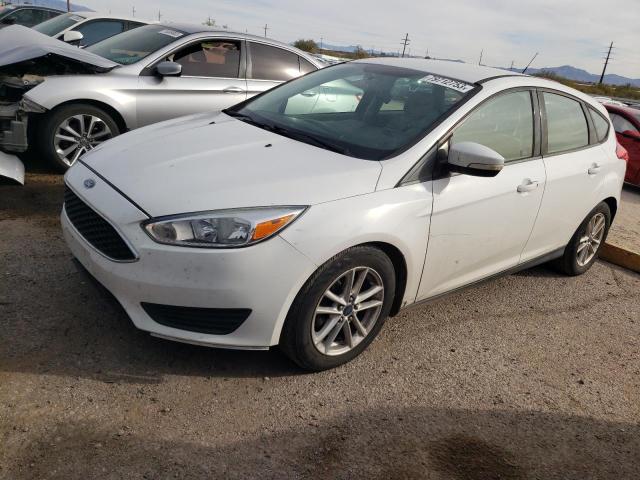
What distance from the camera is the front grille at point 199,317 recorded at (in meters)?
2.71

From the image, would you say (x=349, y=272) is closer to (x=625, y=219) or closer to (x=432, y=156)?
(x=432, y=156)

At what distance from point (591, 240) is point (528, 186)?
5.10 ft

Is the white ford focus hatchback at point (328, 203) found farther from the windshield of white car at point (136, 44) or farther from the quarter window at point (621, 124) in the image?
the quarter window at point (621, 124)

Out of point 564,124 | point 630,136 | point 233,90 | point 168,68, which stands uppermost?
point 564,124

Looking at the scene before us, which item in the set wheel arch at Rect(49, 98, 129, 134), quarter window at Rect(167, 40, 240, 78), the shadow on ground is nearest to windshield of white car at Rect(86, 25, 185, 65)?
quarter window at Rect(167, 40, 240, 78)

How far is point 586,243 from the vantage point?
16.1ft

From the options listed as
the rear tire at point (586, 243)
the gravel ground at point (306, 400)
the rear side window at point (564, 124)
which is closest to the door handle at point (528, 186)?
the rear side window at point (564, 124)

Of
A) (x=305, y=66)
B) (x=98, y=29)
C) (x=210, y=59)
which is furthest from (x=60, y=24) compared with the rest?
(x=305, y=66)

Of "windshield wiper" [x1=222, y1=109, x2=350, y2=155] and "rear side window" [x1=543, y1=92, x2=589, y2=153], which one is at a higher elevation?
"rear side window" [x1=543, y1=92, x2=589, y2=153]

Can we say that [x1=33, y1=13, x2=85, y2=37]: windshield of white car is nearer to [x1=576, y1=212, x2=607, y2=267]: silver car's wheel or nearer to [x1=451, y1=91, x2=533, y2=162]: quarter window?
[x1=451, y1=91, x2=533, y2=162]: quarter window

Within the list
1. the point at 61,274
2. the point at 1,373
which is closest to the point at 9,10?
the point at 61,274

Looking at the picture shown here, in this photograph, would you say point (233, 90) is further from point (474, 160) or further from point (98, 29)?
point (474, 160)

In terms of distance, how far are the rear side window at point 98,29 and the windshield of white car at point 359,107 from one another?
18.0 feet

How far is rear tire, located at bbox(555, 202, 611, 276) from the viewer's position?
15.5 feet
